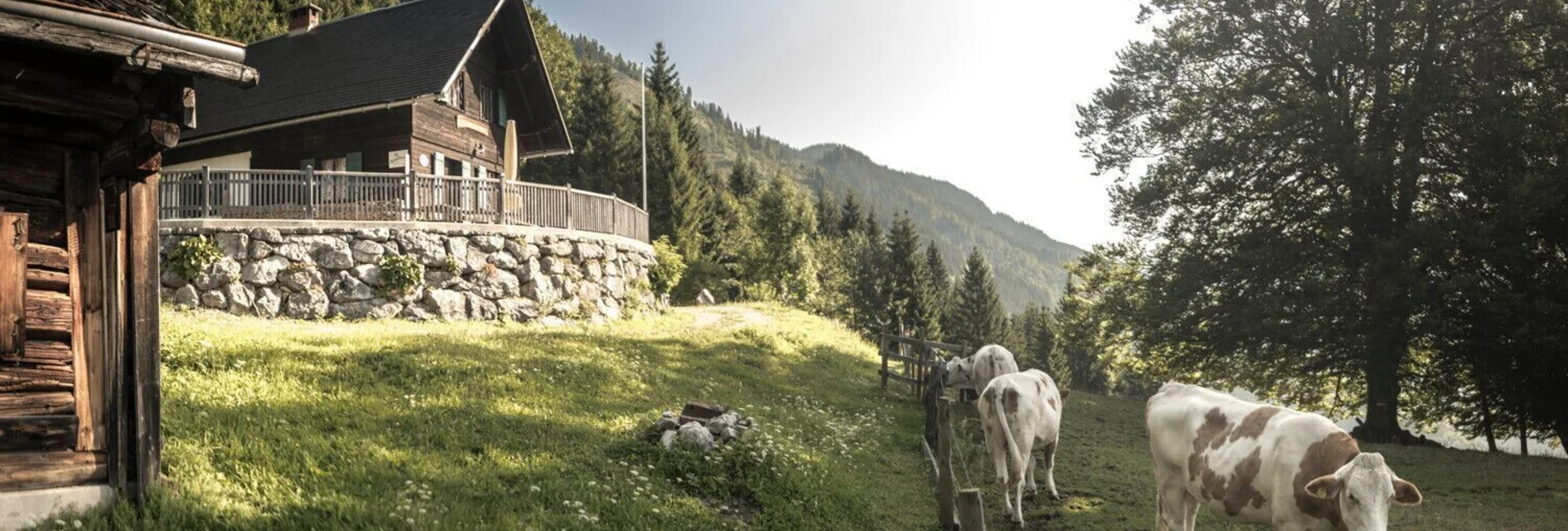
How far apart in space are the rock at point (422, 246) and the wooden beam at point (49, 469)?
13.3m

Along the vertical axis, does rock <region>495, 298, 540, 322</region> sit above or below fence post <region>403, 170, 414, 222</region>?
below

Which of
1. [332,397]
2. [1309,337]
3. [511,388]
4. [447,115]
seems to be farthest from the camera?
[447,115]

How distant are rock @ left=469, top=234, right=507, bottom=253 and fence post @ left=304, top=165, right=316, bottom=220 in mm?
3435

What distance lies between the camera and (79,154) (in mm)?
6223

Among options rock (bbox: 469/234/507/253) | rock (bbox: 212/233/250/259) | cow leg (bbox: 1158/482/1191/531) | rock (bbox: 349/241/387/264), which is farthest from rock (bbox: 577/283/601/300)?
cow leg (bbox: 1158/482/1191/531)

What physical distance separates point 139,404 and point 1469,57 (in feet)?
74.8

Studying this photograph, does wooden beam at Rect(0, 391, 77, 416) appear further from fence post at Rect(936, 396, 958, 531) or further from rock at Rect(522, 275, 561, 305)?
rock at Rect(522, 275, 561, 305)

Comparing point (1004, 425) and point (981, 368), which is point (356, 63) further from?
point (1004, 425)

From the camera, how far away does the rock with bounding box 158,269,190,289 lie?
57.1ft

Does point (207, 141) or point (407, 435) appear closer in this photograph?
point (407, 435)

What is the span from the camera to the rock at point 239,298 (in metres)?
17.5

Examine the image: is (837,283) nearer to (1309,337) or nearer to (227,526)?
(1309,337)

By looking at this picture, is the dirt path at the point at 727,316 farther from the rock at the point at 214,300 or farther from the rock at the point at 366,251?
the rock at the point at 214,300

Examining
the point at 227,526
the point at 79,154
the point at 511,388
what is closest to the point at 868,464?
the point at 511,388
